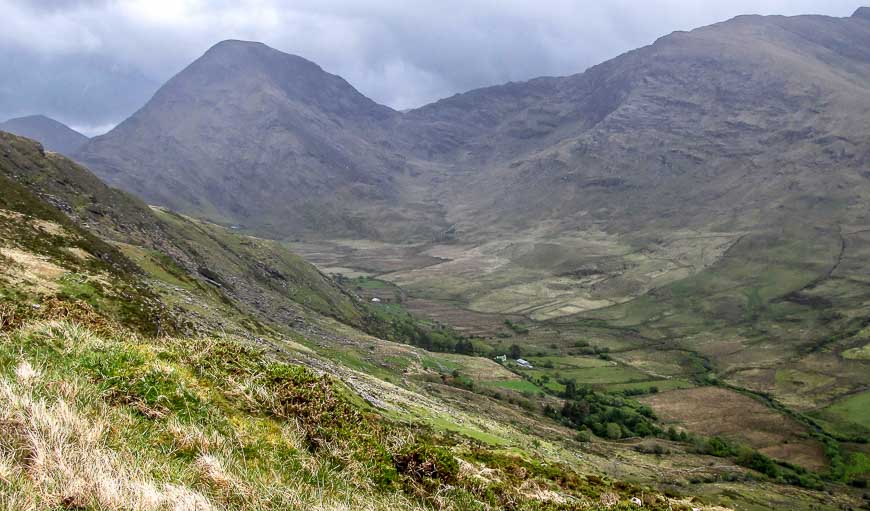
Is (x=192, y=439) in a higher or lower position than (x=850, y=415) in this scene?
higher

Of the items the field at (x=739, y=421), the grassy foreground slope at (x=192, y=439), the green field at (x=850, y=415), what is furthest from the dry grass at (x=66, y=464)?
the green field at (x=850, y=415)

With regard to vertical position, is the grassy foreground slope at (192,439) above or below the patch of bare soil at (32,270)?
below

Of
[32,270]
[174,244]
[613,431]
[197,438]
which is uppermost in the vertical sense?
[174,244]

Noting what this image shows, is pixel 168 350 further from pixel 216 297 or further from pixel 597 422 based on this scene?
pixel 597 422

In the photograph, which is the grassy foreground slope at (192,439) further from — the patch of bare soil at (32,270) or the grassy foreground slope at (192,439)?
the patch of bare soil at (32,270)

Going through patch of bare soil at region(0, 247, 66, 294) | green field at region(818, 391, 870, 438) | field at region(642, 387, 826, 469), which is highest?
patch of bare soil at region(0, 247, 66, 294)

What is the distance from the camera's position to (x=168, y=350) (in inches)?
462

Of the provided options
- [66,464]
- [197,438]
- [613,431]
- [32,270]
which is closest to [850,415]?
[613,431]

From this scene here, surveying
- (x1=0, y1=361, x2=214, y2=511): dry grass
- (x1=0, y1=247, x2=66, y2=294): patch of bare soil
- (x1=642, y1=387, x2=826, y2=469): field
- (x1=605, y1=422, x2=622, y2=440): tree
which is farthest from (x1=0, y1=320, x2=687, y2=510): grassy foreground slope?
(x1=642, y1=387, x2=826, y2=469): field

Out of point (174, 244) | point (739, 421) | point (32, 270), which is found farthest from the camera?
point (739, 421)

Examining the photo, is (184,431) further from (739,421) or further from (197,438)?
(739,421)

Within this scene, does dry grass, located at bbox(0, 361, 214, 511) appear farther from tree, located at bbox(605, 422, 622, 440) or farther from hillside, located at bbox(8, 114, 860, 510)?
tree, located at bbox(605, 422, 622, 440)

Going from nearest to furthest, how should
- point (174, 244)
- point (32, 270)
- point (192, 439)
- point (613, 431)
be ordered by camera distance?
point (192, 439) < point (32, 270) < point (174, 244) < point (613, 431)

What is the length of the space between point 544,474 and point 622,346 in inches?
7045
